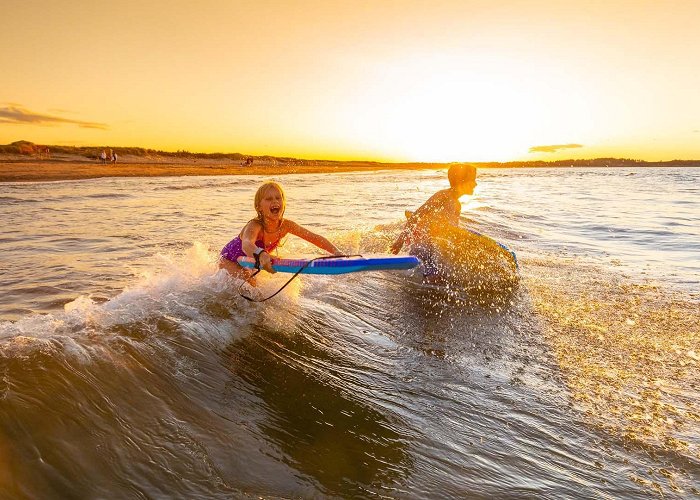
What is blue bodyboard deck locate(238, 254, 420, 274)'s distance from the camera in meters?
5.01

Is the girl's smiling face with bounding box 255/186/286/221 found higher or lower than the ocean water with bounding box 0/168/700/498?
higher

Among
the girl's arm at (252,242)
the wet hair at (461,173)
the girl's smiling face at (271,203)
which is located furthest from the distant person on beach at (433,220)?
the girl's arm at (252,242)

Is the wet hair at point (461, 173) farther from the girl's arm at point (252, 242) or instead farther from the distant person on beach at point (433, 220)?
the girl's arm at point (252, 242)

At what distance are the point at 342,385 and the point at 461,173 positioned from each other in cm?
555

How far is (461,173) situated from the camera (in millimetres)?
8391

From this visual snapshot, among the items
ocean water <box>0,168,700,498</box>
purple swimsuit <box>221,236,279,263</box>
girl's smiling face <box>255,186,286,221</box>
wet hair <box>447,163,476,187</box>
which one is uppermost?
wet hair <box>447,163,476,187</box>

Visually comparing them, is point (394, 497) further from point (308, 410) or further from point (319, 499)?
point (308, 410)

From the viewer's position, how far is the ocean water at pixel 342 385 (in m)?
2.77

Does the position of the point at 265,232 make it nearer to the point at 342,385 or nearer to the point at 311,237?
the point at 311,237

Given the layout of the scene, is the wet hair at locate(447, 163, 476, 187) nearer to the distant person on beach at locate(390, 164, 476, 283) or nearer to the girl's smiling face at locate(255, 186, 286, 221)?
the distant person on beach at locate(390, 164, 476, 283)

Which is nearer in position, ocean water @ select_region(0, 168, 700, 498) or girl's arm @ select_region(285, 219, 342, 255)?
ocean water @ select_region(0, 168, 700, 498)

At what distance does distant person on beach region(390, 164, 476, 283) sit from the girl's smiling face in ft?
8.24

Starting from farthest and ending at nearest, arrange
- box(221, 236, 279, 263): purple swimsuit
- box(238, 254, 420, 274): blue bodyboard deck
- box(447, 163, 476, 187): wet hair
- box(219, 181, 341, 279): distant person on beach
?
box(447, 163, 476, 187): wet hair < box(221, 236, 279, 263): purple swimsuit < box(219, 181, 341, 279): distant person on beach < box(238, 254, 420, 274): blue bodyboard deck

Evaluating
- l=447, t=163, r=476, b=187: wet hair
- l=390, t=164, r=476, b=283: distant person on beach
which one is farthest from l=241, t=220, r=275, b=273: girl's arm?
l=447, t=163, r=476, b=187: wet hair
